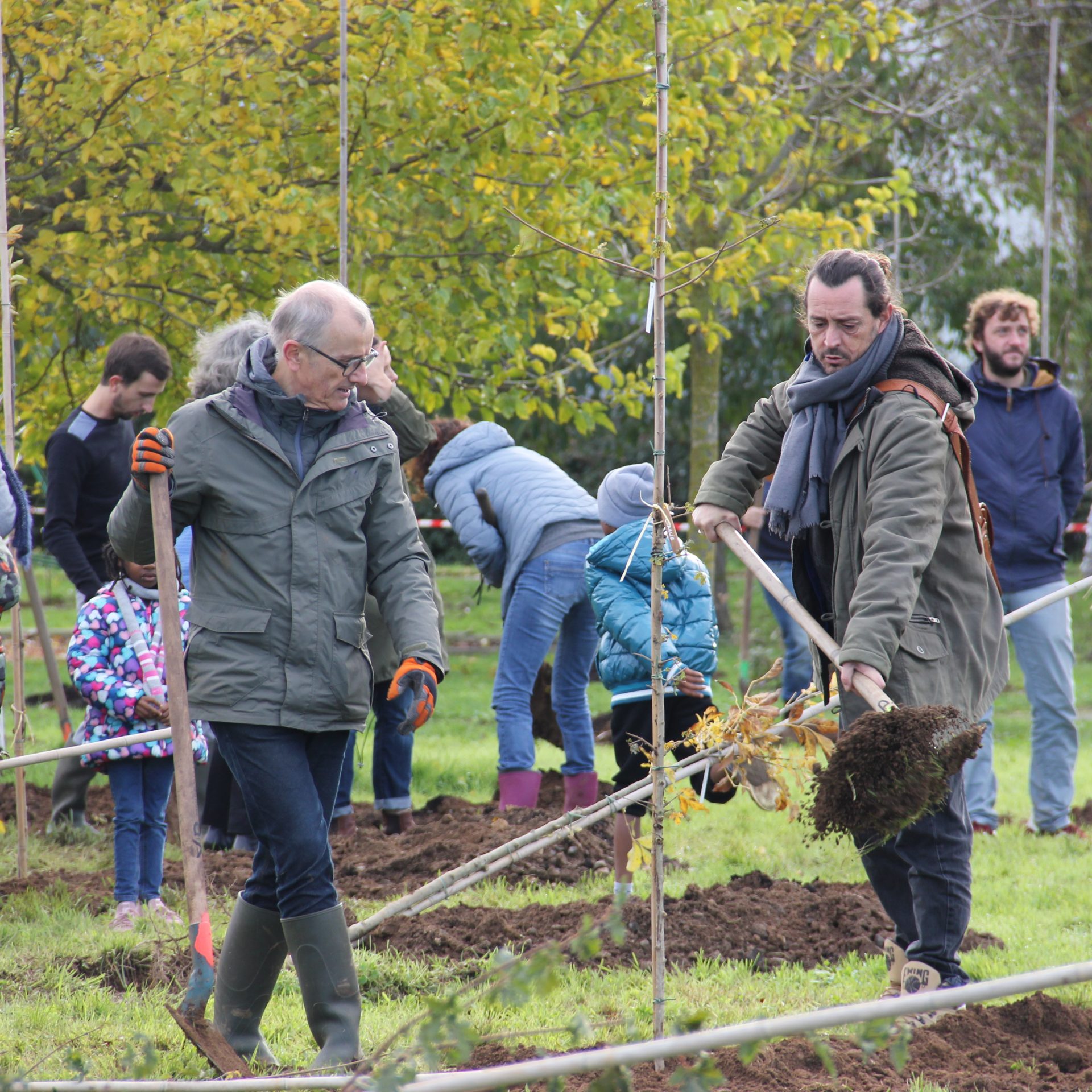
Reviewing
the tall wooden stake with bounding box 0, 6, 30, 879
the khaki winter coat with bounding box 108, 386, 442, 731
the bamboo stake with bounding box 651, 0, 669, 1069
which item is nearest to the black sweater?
the tall wooden stake with bounding box 0, 6, 30, 879

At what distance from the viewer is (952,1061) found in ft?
11.5

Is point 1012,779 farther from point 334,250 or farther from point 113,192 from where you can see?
point 113,192

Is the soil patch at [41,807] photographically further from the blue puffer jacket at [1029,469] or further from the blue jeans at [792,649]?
the blue puffer jacket at [1029,469]

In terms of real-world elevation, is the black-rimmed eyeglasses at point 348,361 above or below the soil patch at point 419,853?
above

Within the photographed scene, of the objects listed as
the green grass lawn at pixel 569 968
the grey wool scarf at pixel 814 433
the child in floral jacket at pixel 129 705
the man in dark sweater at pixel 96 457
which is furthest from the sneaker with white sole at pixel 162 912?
the grey wool scarf at pixel 814 433

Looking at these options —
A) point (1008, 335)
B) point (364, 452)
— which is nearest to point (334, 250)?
point (1008, 335)

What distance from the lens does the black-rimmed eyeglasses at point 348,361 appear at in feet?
10.9

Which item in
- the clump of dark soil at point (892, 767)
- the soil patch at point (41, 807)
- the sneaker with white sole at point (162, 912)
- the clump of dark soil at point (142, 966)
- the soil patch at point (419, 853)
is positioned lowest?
the soil patch at point (41, 807)

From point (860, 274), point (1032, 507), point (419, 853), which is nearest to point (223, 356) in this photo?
point (860, 274)

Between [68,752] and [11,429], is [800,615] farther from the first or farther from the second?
[11,429]

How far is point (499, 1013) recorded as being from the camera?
402cm

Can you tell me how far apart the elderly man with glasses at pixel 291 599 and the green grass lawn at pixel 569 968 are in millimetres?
397

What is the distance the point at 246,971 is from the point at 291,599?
99 cm

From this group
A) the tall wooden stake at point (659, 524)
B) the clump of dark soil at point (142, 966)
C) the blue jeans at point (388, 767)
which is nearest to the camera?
the tall wooden stake at point (659, 524)
